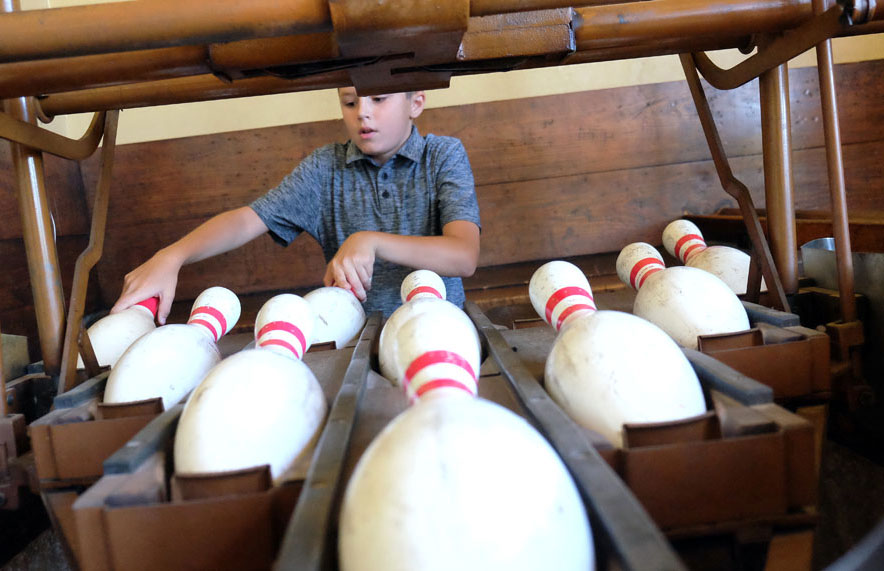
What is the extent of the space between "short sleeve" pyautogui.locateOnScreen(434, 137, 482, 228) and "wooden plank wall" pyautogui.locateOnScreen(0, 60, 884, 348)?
0.47m

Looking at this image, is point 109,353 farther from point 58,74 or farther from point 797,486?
point 797,486

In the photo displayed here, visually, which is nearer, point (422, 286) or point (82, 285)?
point (82, 285)

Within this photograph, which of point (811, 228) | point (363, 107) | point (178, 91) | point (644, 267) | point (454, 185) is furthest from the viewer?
point (454, 185)

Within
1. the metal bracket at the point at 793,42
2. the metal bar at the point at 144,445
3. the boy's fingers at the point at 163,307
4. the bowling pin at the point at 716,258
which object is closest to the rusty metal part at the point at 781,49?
the metal bracket at the point at 793,42

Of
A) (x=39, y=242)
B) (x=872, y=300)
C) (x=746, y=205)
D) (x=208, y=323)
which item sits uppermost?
(x=39, y=242)

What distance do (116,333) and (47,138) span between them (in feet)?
1.37

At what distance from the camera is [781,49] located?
1.09 m

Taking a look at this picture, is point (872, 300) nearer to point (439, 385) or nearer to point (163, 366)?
point (439, 385)

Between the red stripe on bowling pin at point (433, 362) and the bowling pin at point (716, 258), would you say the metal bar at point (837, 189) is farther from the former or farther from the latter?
the red stripe on bowling pin at point (433, 362)

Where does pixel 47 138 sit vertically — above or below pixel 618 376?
above

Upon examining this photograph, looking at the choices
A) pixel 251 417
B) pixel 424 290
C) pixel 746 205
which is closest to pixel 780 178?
pixel 746 205

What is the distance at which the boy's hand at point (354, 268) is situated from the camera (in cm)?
150

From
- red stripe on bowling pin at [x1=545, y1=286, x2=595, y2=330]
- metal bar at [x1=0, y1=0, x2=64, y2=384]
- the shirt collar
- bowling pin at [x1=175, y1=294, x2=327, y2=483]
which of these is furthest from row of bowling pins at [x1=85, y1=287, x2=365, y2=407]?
the shirt collar

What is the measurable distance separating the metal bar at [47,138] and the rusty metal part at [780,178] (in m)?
1.43
